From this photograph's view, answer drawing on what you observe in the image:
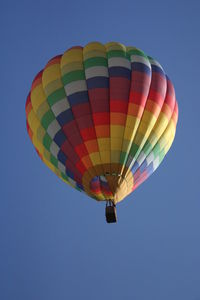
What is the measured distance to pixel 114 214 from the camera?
16844 millimetres

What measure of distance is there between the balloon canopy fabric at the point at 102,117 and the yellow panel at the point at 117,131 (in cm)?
3

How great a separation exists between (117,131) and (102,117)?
578 millimetres

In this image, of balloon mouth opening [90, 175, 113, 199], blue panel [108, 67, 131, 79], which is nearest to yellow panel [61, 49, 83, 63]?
blue panel [108, 67, 131, 79]

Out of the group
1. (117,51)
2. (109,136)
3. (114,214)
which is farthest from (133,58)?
(114,214)

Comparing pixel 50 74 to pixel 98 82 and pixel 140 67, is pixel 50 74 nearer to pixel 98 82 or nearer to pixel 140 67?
pixel 98 82

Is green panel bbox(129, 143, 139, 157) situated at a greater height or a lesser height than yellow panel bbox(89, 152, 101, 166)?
greater

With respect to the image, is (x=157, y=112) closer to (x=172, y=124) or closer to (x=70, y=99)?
(x=172, y=124)

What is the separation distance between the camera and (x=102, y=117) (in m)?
→ 17.3

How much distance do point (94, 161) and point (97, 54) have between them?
3.47 m

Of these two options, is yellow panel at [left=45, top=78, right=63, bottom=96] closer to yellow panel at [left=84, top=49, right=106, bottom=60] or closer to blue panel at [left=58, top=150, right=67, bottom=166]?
yellow panel at [left=84, top=49, right=106, bottom=60]

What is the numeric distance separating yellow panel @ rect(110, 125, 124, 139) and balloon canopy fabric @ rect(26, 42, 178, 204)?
3cm

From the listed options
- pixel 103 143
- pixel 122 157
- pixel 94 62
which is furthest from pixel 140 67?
pixel 122 157

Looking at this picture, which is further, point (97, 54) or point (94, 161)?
point (97, 54)

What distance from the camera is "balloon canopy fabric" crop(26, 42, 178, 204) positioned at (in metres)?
17.1
